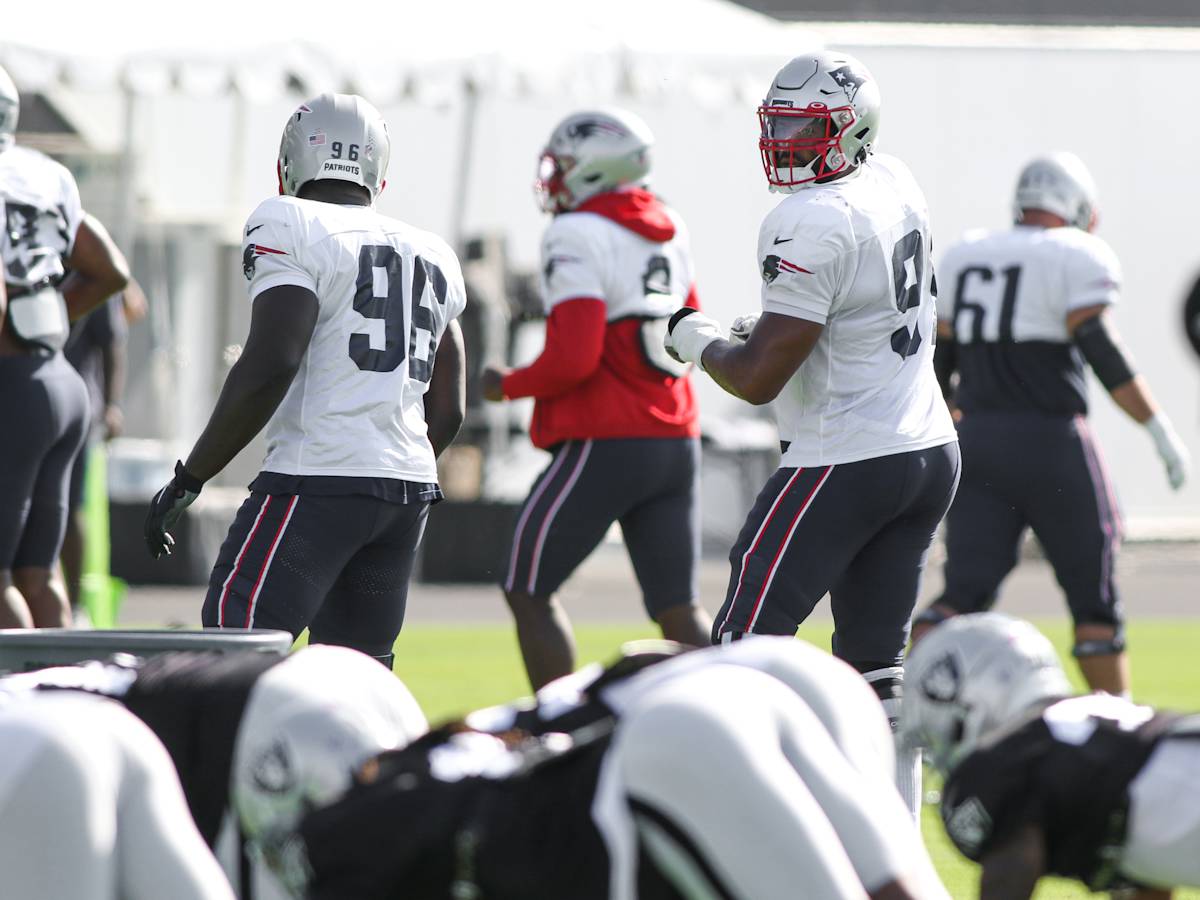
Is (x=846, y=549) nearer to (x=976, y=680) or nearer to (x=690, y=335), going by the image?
(x=690, y=335)

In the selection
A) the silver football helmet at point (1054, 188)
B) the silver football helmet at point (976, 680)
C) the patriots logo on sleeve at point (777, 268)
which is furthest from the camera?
the silver football helmet at point (1054, 188)

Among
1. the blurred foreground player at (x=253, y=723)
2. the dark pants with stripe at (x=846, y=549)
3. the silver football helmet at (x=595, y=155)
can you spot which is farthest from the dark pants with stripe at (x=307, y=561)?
the silver football helmet at (x=595, y=155)

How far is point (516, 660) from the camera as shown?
9.48 metres

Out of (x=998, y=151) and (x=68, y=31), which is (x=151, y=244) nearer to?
(x=68, y=31)

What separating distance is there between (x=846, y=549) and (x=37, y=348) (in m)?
2.72

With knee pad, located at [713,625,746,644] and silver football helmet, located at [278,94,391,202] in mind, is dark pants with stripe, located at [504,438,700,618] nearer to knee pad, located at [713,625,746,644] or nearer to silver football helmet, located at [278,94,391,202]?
knee pad, located at [713,625,746,644]

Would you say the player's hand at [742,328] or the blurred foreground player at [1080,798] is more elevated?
the player's hand at [742,328]

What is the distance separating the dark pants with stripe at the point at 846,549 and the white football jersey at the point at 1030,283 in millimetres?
2314

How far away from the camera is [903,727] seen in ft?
10.0

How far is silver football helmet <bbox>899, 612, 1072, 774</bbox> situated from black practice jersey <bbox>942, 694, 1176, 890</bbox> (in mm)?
93

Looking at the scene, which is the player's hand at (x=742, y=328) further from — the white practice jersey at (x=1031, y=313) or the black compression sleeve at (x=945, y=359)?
the black compression sleeve at (x=945, y=359)

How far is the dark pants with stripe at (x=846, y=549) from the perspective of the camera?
14.1ft

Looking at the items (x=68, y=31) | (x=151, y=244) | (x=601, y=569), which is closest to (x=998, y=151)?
(x=601, y=569)

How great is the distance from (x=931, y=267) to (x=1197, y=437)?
1265 cm
